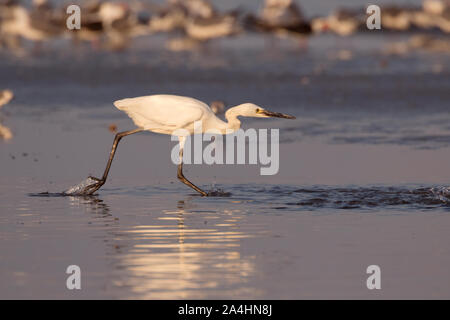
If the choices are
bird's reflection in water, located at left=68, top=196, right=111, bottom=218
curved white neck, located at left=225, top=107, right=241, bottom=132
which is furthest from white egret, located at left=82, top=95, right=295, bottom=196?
bird's reflection in water, located at left=68, top=196, right=111, bottom=218

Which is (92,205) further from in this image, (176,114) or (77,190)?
(176,114)

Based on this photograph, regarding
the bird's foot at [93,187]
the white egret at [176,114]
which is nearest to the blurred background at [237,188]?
the bird's foot at [93,187]

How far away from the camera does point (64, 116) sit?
15789 mm

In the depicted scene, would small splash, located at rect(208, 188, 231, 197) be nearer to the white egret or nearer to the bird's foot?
the white egret

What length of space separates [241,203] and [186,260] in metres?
2.42

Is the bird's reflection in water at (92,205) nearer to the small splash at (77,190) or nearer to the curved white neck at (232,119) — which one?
the small splash at (77,190)

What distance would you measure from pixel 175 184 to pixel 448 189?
261cm

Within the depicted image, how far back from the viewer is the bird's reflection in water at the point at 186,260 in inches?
257

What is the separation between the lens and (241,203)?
31.6ft

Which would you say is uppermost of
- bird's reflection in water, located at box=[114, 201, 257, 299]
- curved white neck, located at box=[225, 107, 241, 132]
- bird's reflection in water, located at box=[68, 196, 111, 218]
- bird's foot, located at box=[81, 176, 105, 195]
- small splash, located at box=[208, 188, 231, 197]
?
curved white neck, located at box=[225, 107, 241, 132]

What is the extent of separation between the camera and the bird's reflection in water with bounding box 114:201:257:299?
21.5 ft

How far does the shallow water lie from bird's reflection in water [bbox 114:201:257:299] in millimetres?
15

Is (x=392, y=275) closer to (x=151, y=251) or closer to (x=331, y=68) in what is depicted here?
(x=151, y=251)
